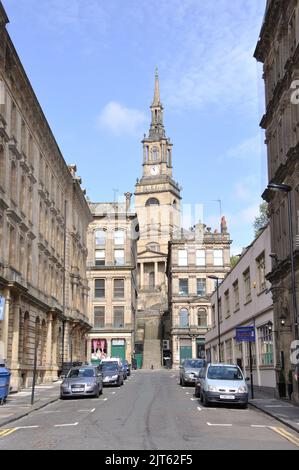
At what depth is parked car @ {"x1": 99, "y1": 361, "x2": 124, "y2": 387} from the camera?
38750mm

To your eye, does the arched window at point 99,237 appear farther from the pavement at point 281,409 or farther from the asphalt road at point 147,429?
the asphalt road at point 147,429

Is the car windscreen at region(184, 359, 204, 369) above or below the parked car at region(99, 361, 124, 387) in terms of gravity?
above

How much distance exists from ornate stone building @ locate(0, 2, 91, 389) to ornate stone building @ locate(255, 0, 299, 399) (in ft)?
36.7

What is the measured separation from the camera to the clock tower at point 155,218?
10775cm

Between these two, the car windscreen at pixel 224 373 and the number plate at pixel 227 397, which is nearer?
the number plate at pixel 227 397

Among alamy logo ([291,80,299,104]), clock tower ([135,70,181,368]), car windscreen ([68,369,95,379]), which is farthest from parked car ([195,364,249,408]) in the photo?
clock tower ([135,70,181,368])

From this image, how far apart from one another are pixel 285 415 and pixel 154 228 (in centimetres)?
10734

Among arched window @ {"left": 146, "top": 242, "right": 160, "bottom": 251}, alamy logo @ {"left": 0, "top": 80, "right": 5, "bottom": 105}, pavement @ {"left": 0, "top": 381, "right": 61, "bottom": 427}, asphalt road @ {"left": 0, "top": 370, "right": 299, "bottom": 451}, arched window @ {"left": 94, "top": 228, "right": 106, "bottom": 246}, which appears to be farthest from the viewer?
arched window @ {"left": 146, "top": 242, "right": 160, "bottom": 251}

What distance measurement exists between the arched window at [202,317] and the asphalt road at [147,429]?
63.8 meters

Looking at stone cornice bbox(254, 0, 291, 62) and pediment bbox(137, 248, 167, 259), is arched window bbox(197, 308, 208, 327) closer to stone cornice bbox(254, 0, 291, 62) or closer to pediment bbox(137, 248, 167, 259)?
pediment bbox(137, 248, 167, 259)

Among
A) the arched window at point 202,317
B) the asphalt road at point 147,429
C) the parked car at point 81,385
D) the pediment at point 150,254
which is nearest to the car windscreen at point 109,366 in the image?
the parked car at point 81,385

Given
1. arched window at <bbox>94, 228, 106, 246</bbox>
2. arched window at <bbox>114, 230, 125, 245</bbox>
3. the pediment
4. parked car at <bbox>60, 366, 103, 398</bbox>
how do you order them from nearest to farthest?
1. parked car at <bbox>60, 366, 103, 398</bbox>
2. arched window at <bbox>114, 230, 125, 245</bbox>
3. arched window at <bbox>94, 228, 106, 246</bbox>
4. the pediment

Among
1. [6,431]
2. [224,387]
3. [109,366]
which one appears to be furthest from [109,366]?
[6,431]

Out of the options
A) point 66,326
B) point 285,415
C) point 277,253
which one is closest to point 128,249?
point 66,326
